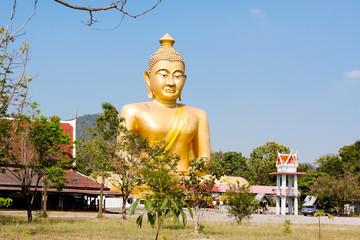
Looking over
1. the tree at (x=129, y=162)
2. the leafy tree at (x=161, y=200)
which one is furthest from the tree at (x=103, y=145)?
the leafy tree at (x=161, y=200)

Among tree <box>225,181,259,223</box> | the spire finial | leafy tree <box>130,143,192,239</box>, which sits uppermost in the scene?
the spire finial

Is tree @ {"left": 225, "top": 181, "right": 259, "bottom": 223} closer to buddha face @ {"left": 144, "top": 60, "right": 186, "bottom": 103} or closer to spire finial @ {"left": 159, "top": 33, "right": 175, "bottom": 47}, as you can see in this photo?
buddha face @ {"left": 144, "top": 60, "right": 186, "bottom": 103}

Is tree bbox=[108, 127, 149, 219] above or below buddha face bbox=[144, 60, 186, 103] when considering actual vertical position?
below

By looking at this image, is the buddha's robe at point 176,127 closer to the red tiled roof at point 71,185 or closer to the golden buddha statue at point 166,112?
the golden buddha statue at point 166,112

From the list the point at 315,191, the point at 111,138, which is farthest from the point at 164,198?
the point at 315,191

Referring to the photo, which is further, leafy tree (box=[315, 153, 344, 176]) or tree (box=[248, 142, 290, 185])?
tree (box=[248, 142, 290, 185])

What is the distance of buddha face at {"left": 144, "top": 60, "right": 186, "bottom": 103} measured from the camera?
23.7 m

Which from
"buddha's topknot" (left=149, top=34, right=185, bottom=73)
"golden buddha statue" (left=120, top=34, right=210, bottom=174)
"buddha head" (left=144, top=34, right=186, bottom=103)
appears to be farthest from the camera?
"buddha's topknot" (left=149, top=34, right=185, bottom=73)

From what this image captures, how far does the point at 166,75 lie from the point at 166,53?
→ 118cm

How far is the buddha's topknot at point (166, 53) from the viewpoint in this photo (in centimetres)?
2384

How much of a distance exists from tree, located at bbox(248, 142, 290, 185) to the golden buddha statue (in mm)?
33554

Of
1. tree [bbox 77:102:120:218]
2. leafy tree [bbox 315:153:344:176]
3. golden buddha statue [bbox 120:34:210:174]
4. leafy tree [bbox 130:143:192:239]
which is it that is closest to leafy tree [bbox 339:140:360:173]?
leafy tree [bbox 315:153:344:176]

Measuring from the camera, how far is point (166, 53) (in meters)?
24.0

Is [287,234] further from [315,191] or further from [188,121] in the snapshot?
[315,191]
